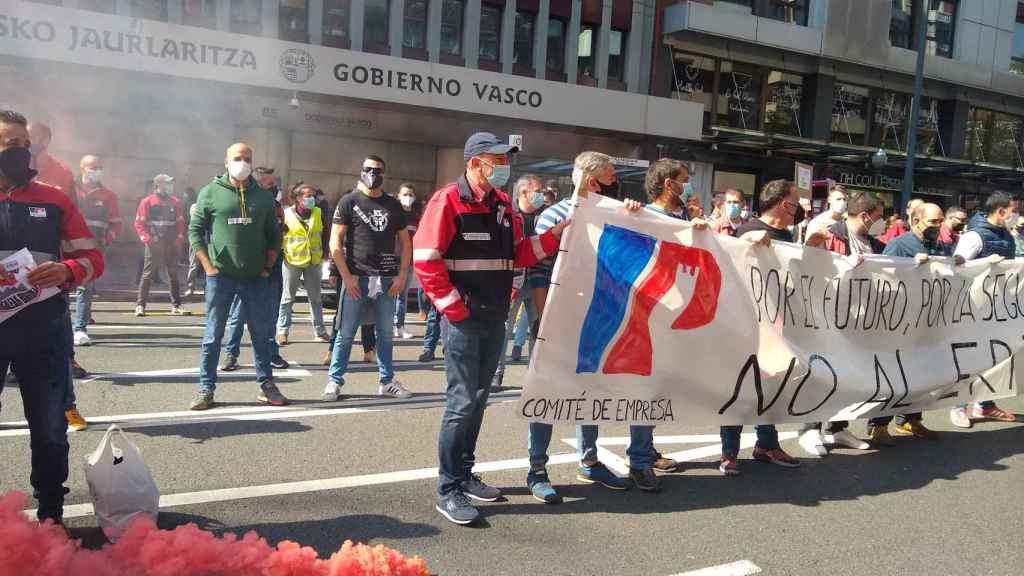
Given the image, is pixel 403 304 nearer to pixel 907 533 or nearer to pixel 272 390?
pixel 272 390

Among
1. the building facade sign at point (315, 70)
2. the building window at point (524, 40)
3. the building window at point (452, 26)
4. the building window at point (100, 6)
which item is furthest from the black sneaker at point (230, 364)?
the building window at point (524, 40)

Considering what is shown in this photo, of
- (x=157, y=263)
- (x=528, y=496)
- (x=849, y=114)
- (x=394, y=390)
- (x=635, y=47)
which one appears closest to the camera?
(x=528, y=496)

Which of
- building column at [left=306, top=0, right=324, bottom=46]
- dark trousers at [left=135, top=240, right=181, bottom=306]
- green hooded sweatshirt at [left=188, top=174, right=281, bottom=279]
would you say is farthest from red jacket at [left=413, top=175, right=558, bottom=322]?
building column at [left=306, top=0, right=324, bottom=46]

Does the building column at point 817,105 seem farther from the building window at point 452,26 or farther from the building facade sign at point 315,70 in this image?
the building window at point 452,26

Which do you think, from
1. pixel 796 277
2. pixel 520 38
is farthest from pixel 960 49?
pixel 796 277

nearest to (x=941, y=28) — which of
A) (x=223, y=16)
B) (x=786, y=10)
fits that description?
(x=786, y=10)

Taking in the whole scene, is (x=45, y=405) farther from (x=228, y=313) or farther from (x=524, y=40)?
(x=524, y=40)

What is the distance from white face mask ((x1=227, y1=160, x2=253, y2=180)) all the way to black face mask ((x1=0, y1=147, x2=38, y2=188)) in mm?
2301

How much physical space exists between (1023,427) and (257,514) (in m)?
6.06

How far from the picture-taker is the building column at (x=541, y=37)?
2141cm

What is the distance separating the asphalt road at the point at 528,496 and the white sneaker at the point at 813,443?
3.4 inches

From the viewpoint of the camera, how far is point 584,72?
73.4ft

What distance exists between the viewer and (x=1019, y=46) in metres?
29.2

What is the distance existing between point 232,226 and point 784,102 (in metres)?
22.3
